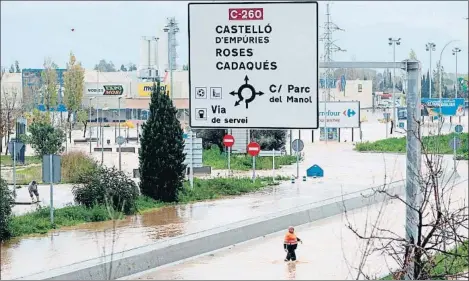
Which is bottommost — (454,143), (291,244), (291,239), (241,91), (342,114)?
(291,244)

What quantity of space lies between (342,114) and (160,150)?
32.4 m

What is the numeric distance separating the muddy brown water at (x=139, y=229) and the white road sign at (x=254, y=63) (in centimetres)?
563

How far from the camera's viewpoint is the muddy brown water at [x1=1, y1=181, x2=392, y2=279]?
17531mm

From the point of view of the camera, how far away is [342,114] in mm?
57406

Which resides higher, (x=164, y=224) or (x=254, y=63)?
(x=254, y=63)

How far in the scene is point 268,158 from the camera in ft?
135

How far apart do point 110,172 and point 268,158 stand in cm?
1792

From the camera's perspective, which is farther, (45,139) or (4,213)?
(45,139)

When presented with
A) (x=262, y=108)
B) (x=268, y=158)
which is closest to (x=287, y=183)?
(x=268, y=158)

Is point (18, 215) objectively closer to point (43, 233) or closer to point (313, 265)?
point (43, 233)

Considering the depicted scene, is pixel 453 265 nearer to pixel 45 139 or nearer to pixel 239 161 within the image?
pixel 239 161

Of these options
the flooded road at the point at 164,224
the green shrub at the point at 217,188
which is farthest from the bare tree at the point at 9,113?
the green shrub at the point at 217,188

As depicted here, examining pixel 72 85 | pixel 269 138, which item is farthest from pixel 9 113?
pixel 269 138

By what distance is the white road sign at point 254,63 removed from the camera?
26.2 ft
